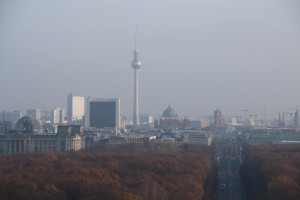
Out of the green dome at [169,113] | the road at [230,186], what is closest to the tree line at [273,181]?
the road at [230,186]

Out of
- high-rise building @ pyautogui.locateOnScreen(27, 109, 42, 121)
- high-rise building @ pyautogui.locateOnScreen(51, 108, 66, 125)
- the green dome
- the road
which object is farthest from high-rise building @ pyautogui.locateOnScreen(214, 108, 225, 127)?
the road

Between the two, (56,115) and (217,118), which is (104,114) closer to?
(217,118)

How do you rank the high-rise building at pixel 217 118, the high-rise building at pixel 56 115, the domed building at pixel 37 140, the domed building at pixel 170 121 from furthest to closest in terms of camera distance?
the high-rise building at pixel 56 115, the high-rise building at pixel 217 118, the domed building at pixel 170 121, the domed building at pixel 37 140

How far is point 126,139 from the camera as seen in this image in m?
88.9

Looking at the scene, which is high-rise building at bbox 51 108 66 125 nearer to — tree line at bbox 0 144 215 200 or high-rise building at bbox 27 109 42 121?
high-rise building at bbox 27 109 42 121

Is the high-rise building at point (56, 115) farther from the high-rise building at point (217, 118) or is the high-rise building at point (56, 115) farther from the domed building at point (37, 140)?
the domed building at point (37, 140)

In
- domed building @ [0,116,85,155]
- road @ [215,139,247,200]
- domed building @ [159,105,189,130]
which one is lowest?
road @ [215,139,247,200]

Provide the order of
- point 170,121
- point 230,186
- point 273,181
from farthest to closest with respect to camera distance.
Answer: point 170,121 → point 230,186 → point 273,181

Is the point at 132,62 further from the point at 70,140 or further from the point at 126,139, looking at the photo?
the point at 70,140

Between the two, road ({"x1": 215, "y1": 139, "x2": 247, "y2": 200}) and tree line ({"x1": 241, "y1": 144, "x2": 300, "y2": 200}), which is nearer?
tree line ({"x1": 241, "y1": 144, "x2": 300, "y2": 200})

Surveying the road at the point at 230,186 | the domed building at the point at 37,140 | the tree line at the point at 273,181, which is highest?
the domed building at the point at 37,140

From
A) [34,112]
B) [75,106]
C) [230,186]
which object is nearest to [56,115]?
[75,106]

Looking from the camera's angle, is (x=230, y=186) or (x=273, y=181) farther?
(x=230, y=186)

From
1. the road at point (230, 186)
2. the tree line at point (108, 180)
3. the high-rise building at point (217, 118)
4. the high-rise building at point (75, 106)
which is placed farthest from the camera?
the high-rise building at point (75, 106)
